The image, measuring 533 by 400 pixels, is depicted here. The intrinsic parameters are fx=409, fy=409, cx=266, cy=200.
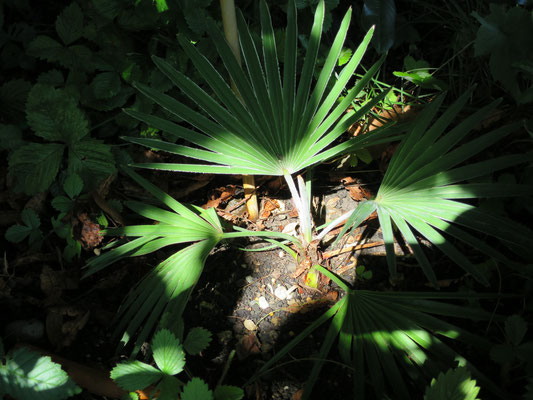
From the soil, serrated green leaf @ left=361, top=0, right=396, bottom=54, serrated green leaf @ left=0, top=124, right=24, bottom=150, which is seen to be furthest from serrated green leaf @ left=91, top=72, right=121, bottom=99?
serrated green leaf @ left=361, top=0, right=396, bottom=54

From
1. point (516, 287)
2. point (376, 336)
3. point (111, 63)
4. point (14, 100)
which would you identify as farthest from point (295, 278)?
point (14, 100)

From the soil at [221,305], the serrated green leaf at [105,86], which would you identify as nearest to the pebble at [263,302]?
the soil at [221,305]

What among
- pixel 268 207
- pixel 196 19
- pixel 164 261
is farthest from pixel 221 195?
pixel 196 19

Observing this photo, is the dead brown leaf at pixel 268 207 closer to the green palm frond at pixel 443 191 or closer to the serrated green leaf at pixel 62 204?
the green palm frond at pixel 443 191

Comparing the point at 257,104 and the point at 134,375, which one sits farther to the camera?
the point at 257,104

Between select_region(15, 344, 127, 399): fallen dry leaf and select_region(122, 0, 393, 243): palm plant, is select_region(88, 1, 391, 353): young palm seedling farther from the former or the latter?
select_region(15, 344, 127, 399): fallen dry leaf

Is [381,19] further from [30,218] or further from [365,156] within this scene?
[30,218]
